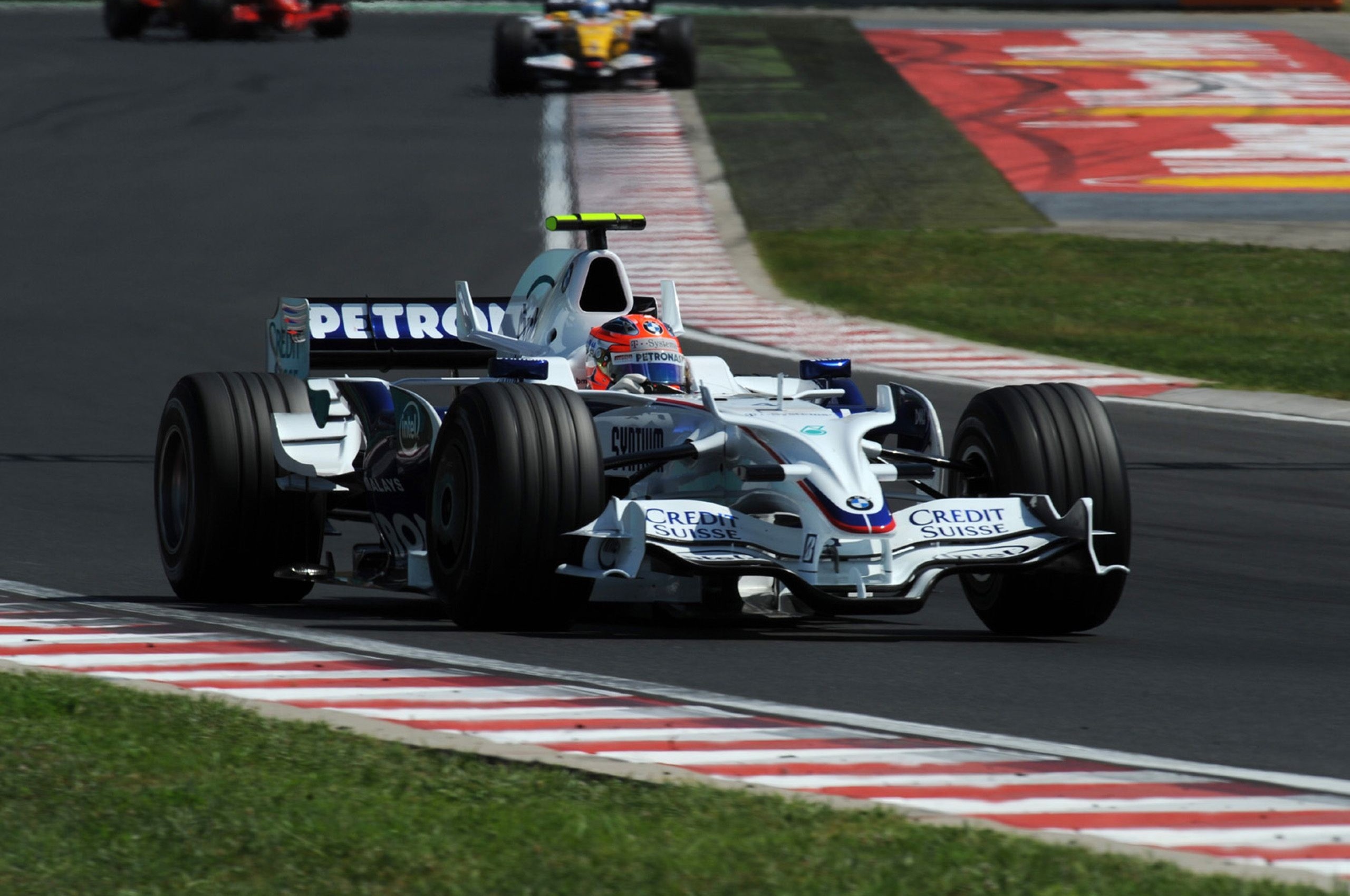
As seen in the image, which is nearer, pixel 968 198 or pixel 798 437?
pixel 798 437

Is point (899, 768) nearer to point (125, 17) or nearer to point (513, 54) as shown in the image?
point (513, 54)

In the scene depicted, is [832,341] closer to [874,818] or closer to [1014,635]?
[1014,635]

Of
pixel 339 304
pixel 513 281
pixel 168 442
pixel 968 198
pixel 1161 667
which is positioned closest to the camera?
pixel 1161 667

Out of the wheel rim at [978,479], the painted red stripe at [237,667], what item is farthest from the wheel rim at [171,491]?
the wheel rim at [978,479]

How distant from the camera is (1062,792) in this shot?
19.4 ft

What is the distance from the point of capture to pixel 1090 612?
29.3ft

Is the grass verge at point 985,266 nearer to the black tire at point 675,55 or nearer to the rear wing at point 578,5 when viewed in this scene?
the black tire at point 675,55

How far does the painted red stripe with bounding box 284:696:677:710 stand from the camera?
274 inches

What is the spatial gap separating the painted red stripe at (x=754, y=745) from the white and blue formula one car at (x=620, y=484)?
156 centimetres

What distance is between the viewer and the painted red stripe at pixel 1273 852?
5324 mm

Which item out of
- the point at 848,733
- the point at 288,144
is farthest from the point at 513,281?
the point at 848,733

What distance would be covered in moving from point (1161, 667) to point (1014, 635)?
39.0 inches

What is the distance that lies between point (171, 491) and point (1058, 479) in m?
4.18

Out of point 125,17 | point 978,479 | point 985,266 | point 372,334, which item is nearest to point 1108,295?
point 985,266
